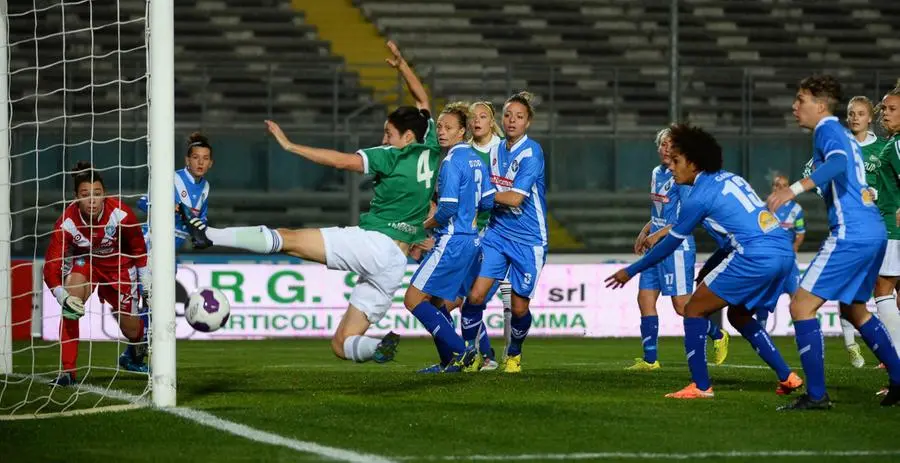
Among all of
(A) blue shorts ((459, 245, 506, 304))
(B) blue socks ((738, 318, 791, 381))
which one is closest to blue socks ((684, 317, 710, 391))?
(B) blue socks ((738, 318, 791, 381))

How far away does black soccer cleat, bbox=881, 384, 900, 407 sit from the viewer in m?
8.07

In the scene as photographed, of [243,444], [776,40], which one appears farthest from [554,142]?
[243,444]

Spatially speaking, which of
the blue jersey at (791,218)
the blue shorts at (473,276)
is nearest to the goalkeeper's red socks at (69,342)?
the blue shorts at (473,276)

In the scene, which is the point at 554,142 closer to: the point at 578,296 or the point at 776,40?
the point at 578,296

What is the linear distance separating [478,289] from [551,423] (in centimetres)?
402

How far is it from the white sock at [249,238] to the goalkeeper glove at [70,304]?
150 centimetres

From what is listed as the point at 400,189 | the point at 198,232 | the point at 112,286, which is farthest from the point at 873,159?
the point at 112,286

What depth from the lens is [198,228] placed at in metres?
8.10

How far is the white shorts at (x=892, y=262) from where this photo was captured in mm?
10242

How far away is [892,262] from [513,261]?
2943 mm

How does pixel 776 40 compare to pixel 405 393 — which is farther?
pixel 776 40

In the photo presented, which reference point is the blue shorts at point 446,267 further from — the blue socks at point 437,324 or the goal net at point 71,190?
the goal net at point 71,190

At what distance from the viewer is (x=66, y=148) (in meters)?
19.2

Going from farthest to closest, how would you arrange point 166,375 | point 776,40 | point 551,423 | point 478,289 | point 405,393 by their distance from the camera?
1. point 776,40
2. point 478,289
3. point 405,393
4. point 166,375
5. point 551,423
